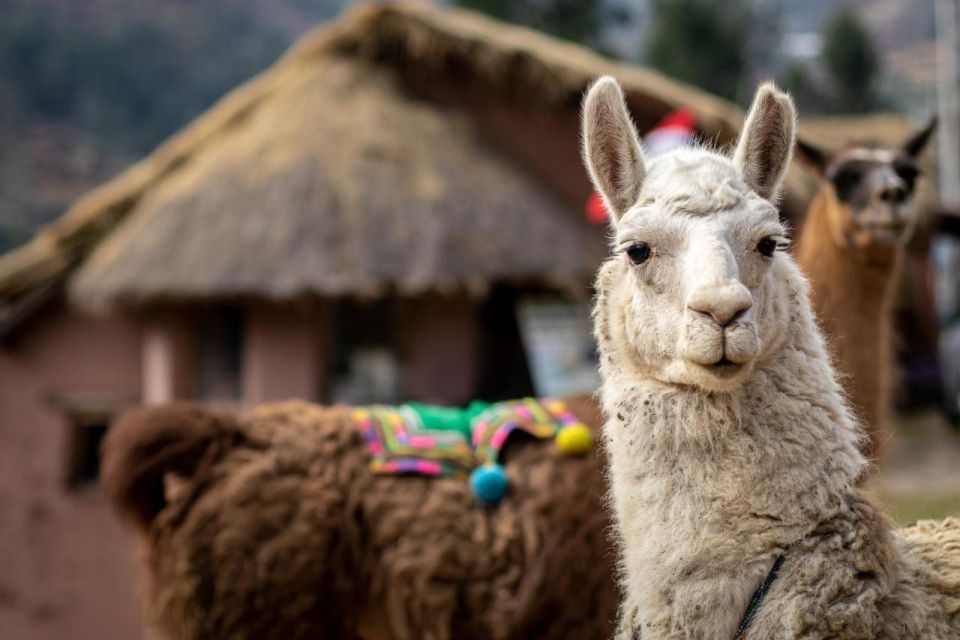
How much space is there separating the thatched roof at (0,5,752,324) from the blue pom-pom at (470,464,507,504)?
4033mm

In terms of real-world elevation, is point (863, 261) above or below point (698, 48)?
below

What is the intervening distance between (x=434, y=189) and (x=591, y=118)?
593cm

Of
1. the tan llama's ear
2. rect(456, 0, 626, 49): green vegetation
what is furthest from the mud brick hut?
rect(456, 0, 626, 49): green vegetation

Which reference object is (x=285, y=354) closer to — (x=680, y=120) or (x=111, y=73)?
(x=680, y=120)

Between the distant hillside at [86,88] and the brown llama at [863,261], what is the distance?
71.6ft

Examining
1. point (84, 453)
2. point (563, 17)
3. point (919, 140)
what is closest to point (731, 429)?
point (919, 140)

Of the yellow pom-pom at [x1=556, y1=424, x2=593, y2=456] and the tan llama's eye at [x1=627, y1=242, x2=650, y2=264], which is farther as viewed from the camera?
the yellow pom-pom at [x1=556, y1=424, x2=593, y2=456]

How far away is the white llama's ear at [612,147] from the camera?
1.94 m

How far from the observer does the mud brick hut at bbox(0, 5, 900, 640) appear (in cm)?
733

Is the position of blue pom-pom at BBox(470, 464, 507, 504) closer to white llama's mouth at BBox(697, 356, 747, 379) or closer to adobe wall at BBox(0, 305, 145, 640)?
white llama's mouth at BBox(697, 356, 747, 379)

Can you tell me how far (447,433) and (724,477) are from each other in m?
1.54

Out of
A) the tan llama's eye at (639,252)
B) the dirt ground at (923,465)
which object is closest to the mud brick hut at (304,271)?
the dirt ground at (923,465)

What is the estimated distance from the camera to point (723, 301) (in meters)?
1.65

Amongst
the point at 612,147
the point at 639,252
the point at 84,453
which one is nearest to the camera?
the point at 639,252
